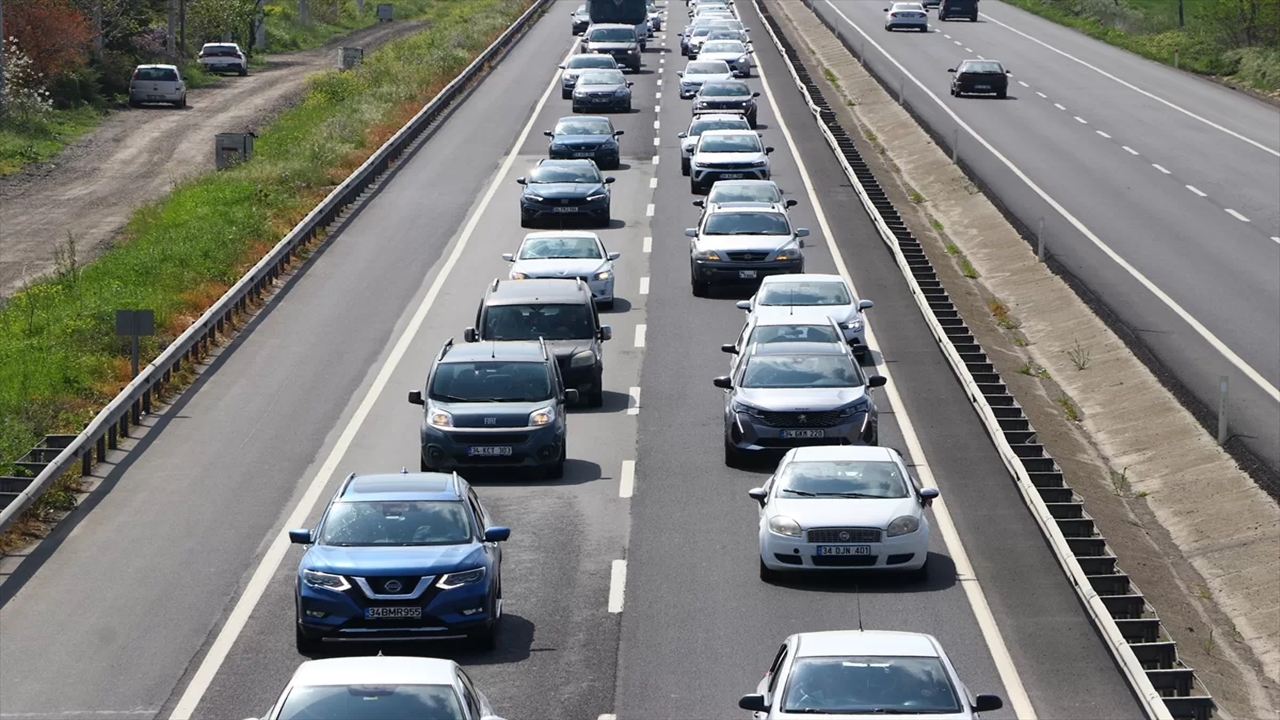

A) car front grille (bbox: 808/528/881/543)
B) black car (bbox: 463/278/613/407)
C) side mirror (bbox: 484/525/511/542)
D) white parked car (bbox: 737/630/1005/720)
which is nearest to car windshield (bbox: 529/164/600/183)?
black car (bbox: 463/278/613/407)

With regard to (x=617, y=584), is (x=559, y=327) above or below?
above

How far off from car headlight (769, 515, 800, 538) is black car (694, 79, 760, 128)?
1495 inches

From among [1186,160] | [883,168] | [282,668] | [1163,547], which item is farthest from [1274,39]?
[282,668]

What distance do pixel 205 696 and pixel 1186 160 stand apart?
4277cm

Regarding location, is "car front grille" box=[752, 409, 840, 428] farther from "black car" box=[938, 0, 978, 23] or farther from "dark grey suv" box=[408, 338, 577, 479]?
"black car" box=[938, 0, 978, 23]

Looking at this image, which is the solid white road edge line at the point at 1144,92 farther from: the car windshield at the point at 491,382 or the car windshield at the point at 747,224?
the car windshield at the point at 491,382

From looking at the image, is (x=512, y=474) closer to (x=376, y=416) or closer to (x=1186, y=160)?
(x=376, y=416)

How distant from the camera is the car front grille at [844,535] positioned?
59.8 feet

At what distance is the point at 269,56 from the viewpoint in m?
90.9

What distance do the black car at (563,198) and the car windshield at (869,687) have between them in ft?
95.5

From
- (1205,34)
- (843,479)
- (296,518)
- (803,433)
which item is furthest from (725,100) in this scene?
(843,479)

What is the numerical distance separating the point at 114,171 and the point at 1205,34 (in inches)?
1957

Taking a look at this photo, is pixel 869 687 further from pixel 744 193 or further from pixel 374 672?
pixel 744 193

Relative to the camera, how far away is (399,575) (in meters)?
16.0
